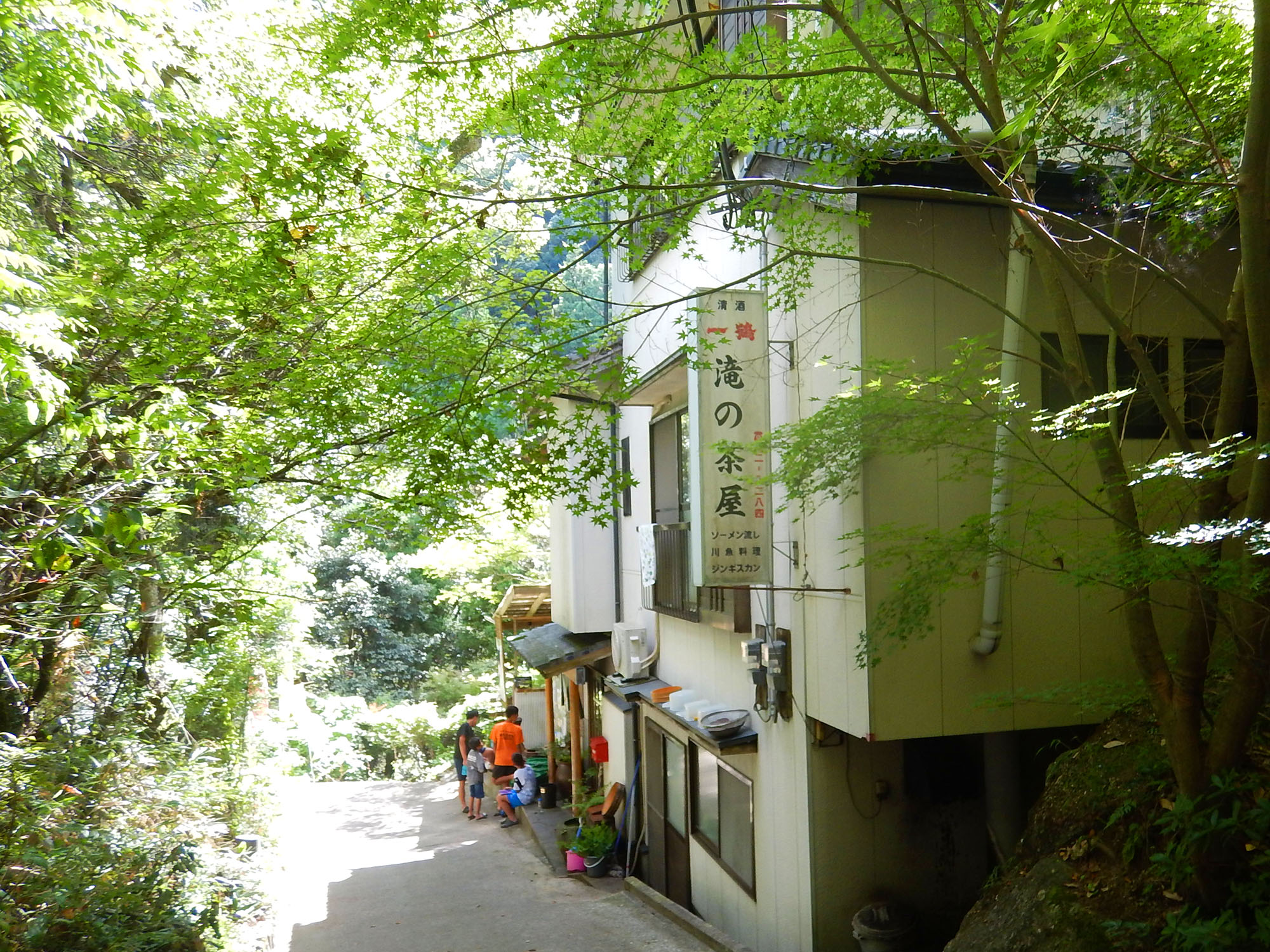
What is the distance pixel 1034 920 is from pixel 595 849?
8.58m

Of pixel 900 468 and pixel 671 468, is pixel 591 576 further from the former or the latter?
pixel 900 468

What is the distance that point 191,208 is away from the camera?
22.1 ft

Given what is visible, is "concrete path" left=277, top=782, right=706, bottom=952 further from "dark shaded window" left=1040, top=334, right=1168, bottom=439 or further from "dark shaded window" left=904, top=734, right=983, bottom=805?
"dark shaded window" left=1040, top=334, right=1168, bottom=439

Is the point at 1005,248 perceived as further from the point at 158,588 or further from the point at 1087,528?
the point at 158,588

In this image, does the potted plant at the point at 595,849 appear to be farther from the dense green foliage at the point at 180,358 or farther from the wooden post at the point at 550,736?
the dense green foliage at the point at 180,358

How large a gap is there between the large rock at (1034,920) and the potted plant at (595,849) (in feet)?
25.3

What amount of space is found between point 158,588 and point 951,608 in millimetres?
10009

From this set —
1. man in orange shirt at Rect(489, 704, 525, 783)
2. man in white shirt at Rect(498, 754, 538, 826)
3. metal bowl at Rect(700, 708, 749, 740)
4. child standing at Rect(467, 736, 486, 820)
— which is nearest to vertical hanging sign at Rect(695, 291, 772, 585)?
metal bowl at Rect(700, 708, 749, 740)

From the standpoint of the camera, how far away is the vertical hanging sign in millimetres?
7789

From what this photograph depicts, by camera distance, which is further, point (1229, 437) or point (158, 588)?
point (158, 588)

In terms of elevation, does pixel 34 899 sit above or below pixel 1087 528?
below

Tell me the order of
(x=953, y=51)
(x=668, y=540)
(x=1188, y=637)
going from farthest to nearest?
1. (x=668, y=540)
2. (x=953, y=51)
3. (x=1188, y=637)

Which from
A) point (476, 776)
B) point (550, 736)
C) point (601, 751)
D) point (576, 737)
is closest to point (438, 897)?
point (601, 751)

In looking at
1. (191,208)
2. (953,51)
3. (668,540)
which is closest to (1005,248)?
(953,51)
